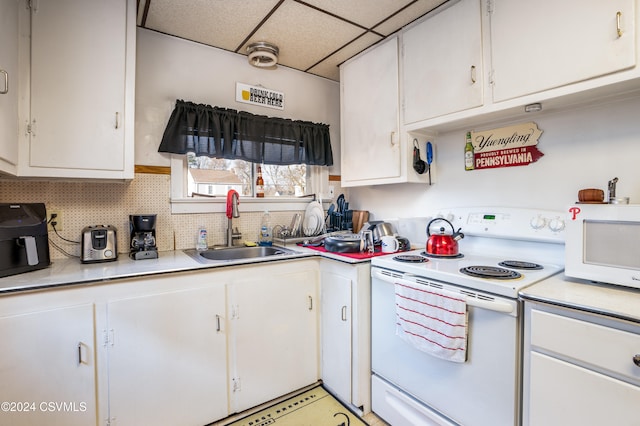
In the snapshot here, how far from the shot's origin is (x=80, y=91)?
1598mm

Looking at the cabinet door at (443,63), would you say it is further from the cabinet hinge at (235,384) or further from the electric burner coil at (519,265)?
Answer: the cabinet hinge at (235,384)

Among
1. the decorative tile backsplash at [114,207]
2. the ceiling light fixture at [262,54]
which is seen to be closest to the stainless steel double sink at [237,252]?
the decorative tile backsplash at [114,207]

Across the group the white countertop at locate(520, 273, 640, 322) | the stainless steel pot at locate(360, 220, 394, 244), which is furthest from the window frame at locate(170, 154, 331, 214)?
the white countertop at locate(520, 273, 640, 322)

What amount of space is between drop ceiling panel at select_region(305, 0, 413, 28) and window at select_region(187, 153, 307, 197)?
1255 mm

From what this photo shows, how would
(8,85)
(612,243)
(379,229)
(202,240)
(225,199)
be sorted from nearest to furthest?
(612,243)
(8,85)
(202,240)
(379,229)
(225,199)

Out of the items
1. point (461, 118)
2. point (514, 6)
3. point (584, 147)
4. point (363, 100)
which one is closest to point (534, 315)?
point (584, 147)

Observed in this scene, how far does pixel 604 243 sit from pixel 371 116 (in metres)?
1.59

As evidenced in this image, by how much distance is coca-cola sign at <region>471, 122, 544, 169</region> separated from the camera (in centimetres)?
174

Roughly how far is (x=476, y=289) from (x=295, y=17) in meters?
1.88

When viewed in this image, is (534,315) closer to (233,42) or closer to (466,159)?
(466,159)

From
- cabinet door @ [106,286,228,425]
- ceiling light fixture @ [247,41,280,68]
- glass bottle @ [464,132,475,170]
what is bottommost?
cabinet door @ [106,286,228,425]

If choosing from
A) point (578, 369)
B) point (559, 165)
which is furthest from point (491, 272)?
point (559, 165)

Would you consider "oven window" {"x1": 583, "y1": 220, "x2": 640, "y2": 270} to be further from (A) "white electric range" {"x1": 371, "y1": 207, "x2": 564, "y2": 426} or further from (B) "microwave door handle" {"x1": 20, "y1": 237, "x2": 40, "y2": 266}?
(B) "microwave door handle" {"x1": 20, "y1": 237, "x2": 40, "y2": 266}

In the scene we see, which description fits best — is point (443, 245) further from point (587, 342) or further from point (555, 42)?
point (555, 42)
